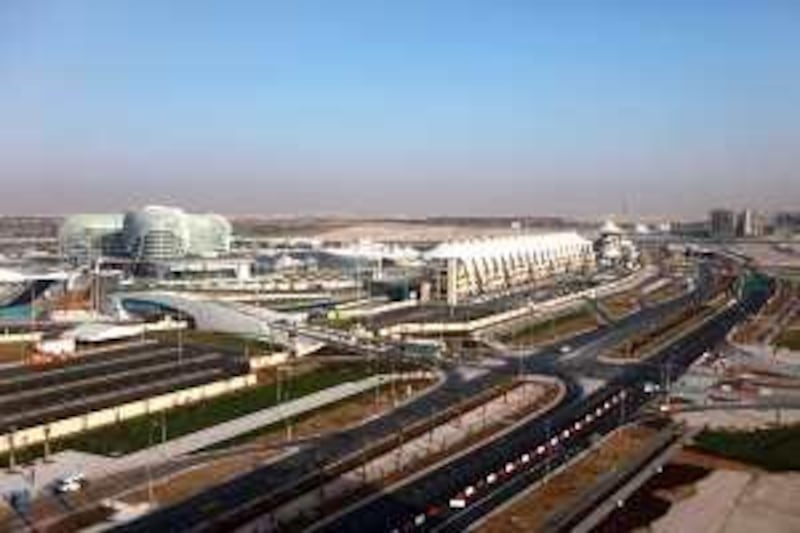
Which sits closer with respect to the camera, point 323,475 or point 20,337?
point 323,475

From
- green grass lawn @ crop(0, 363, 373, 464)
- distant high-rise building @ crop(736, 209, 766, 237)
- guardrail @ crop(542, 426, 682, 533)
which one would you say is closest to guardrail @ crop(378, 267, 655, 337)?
green grass lawn @ crop(0, 363, 373, 464)

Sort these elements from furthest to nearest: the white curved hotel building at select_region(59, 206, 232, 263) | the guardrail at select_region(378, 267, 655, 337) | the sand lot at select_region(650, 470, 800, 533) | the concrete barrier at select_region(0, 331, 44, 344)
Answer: the white curved hotel building at select_region(59, 206, 232, 263) → the guardrail at select_region(378, 267, 655, 337) → the concrete barrier at select_region(0, 331, 44, 344) → the sand lot at select_region(650, 470, 800, 533)

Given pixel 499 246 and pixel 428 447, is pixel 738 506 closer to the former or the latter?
pixel 428 447

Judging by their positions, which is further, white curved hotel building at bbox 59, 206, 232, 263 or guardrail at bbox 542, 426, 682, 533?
white curved hotel building at bbox 59, 206, 232, 263

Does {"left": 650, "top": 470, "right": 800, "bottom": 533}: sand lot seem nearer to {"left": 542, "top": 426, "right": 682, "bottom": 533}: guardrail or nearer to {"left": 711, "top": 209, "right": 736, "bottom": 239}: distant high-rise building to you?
{"left": 542, "top": 426, "right": 682, "bottom": 533}: guardrail

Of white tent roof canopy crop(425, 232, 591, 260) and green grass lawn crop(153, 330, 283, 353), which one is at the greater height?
white tent roof canopy crop(425, 232, 591, 260)

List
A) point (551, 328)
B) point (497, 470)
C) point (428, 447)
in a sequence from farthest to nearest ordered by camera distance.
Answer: point (551, 328)
point (428, 447)
point (497, 470)

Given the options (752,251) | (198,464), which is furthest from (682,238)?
(198,464)

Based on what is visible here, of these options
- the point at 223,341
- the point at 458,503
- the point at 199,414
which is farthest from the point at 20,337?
the point at 458,503
